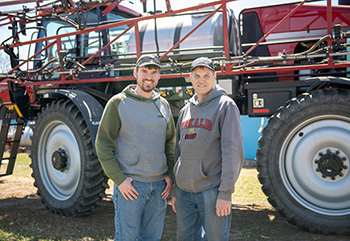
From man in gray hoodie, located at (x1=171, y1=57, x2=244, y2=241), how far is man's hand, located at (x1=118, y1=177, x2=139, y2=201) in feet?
1.12

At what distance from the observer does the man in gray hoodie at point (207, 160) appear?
2441 mm

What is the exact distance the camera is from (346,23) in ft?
15.6

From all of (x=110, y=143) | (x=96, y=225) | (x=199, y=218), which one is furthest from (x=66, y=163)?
(x=199, y=218)

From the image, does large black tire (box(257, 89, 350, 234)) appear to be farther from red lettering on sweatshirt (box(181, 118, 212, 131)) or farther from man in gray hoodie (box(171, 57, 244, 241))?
red lettering on sweatshirt (box(181, 118, 212, 131))

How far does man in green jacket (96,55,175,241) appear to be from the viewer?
8.65 feet

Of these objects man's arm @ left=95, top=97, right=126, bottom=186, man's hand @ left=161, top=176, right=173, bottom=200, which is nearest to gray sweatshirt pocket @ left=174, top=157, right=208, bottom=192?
man's hand @ left=161, top=176, right=173, bottom=200

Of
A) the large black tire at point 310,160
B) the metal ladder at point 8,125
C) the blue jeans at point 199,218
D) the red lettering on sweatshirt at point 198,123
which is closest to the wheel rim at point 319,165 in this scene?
the large black tire at point 310,160

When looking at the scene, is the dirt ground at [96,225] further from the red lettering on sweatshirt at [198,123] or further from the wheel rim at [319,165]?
the red lettering on sweatshirt at [198,123]

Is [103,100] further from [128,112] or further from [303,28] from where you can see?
[303,28]

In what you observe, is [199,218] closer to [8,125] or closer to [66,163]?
[66,163]

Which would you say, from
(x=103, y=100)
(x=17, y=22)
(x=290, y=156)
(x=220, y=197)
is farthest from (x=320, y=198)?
(x=17, y=22)

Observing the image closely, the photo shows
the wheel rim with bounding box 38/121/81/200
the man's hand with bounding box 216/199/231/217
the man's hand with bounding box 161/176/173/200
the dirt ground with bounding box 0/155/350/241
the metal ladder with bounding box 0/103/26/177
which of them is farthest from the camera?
the metal ladder with bounding box 0/103/26/177

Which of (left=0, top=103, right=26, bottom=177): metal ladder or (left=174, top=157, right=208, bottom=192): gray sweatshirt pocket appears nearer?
(left=174, top=157, right=208, bottom=192): gray sweatshirt pocket

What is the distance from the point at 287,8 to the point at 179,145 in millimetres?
3264
